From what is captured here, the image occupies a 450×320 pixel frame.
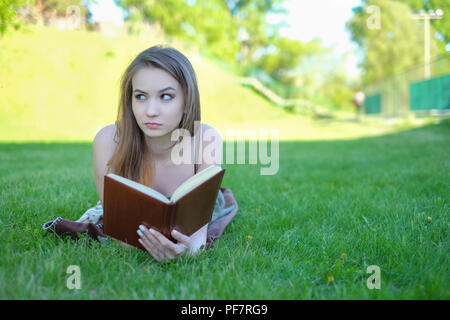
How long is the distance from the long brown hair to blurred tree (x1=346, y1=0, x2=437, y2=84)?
21.9 meters

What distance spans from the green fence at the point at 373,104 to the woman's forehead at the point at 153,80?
792 inches

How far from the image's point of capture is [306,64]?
112 ft

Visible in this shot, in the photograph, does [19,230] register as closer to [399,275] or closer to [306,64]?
[399,275]

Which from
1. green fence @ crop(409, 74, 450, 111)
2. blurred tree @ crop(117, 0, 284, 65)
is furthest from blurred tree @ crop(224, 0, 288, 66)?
green fence @ crop(409, 74, 450, 111)

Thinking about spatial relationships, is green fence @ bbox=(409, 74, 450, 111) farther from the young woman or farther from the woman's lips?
the woman's lips

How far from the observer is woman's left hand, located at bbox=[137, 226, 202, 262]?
5.33ft

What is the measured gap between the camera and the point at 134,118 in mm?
2123

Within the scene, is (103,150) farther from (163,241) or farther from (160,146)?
(163,241)

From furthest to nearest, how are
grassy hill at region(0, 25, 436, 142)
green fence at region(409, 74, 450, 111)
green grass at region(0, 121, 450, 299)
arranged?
grassy hill at region(0, 25, 436, 142) → green fence at region(409, 74, 450, 111) → green grass at region(0, 121, 450, 299)

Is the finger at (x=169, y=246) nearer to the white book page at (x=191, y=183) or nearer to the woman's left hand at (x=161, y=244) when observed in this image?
the woman's left hand at (x=161, y=244)

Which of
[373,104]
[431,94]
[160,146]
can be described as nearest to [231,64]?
[373,104]

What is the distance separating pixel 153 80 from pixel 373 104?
21.8 metres

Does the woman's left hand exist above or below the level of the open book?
below

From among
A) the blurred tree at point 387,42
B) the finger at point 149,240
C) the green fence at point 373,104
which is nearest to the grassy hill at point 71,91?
the green fence at point 373,104
